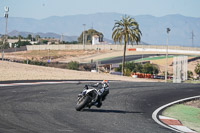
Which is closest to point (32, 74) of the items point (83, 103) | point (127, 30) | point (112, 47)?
point (83, 103)

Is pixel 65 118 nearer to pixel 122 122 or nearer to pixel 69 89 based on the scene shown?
pixel 122 122

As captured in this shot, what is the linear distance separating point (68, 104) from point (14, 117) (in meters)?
4.79

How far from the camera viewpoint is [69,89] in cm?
2334

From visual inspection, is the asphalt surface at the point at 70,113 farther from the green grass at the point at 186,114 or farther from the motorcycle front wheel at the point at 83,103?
the green grass at the point at 186,114

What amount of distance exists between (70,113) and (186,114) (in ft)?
20.0

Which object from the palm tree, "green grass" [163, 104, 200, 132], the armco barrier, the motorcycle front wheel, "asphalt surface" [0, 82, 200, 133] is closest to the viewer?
"asphalt surface" [0, 82, 200, 133]

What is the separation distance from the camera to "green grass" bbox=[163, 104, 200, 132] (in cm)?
1479

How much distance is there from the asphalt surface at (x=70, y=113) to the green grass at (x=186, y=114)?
0.83 meters

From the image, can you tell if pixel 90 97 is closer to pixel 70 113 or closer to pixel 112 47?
pixel 70 113

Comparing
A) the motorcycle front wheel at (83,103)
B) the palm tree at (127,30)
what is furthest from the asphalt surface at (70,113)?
the palm tree at (127,30)

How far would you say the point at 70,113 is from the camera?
14430mm

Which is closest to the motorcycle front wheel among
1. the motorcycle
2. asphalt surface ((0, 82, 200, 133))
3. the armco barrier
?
the motorcycle

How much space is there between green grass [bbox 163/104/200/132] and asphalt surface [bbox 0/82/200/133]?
0.83 m

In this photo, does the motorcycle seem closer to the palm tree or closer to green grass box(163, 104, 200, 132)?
green grass box(163, 104, 200, 132)
